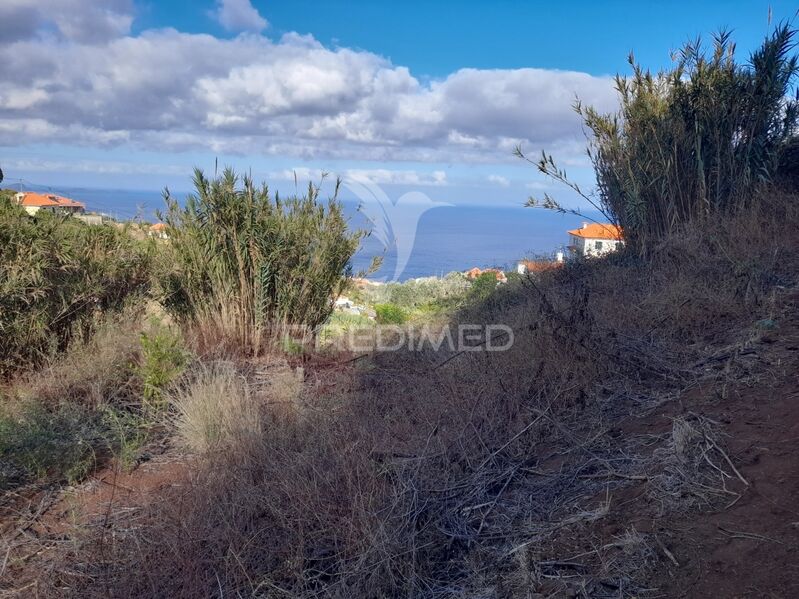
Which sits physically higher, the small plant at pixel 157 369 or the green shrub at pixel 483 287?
the green shrub at pixel 483 287

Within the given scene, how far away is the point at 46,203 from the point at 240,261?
2760mm

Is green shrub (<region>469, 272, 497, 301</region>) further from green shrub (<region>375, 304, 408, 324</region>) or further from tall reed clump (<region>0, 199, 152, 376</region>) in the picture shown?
tall reed clump (<region>0, 199, 152, 376</region>)

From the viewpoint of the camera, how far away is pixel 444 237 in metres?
18.0

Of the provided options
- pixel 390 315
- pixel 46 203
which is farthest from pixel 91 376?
pixel 390 315

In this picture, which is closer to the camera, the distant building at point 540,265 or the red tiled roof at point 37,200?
the red tiled roof at point 37,200

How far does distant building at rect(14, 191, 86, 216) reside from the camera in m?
6.84

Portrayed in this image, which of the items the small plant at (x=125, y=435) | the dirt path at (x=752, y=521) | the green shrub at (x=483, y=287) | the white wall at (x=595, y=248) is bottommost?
the small plant at (x=125, y=435)

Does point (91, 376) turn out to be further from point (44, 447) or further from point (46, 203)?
point (46, 203)

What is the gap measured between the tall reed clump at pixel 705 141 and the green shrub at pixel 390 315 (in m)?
3.02

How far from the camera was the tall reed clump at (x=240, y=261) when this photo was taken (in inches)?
290

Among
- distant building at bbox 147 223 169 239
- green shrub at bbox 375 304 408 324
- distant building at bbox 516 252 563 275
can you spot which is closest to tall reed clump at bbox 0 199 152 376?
distant building at bbox 147 223 169 239

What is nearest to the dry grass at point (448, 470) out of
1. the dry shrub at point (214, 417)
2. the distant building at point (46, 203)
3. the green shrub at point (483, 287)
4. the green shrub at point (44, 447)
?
the dry shrub at point (214, 417)

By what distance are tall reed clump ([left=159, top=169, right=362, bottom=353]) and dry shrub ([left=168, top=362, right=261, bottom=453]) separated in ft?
8.11

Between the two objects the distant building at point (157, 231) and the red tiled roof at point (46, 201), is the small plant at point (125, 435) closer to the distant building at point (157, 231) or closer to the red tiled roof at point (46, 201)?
the distant building at point (157, 231)
